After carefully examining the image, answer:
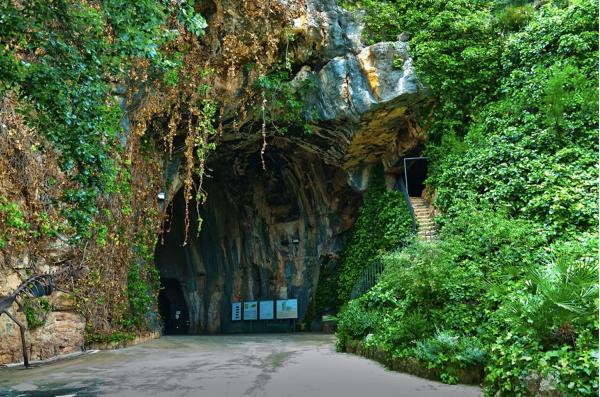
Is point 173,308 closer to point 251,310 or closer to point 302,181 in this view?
point 251,310

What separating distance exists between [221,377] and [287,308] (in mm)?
12688

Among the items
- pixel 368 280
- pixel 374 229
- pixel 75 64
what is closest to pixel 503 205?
pixel 368 280

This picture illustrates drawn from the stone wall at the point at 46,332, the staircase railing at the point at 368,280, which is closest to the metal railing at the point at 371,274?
the staircase railing at the point at 368,280

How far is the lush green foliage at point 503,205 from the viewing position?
430 cm

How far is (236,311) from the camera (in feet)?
66.3

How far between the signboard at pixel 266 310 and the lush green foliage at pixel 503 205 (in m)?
Result: 9.06

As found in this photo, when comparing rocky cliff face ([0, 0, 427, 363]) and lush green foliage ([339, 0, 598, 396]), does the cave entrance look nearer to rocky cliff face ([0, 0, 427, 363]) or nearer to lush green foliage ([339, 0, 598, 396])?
rocky cliff face ([0, 0, 427, 363])

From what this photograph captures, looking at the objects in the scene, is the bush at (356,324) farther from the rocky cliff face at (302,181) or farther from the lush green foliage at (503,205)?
the rocky cliff face at (302,181)

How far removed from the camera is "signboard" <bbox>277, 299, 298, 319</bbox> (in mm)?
18609

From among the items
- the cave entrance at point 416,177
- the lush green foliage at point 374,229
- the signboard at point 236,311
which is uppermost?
the cave entrance at point 416,177

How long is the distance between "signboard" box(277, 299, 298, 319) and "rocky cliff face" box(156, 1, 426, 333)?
0.29 meters

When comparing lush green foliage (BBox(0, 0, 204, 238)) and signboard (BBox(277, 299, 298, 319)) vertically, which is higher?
lush green foliage (BBox(0, 0, 204, 238))

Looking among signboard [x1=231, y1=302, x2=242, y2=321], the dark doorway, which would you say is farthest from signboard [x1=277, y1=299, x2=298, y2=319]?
the dark doorway

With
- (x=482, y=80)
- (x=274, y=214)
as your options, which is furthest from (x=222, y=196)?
(x=482, y=80)
